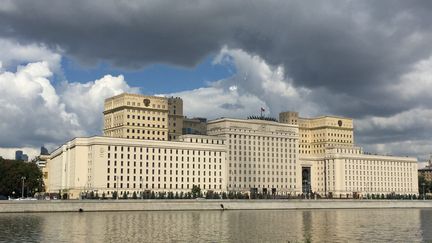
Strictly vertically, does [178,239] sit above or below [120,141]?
below

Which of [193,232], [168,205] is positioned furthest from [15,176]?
[193,232]

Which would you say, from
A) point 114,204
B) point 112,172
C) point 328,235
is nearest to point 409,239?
point 328,235

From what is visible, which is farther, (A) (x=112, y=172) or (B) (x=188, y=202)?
(A) (x=112, y=172)

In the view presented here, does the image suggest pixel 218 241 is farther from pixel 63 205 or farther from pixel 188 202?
pixel 188 202

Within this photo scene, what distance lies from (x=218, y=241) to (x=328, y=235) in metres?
19.0

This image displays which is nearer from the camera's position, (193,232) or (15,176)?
(193,232)

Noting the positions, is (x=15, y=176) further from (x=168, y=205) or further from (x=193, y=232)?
(x=193, y=232)

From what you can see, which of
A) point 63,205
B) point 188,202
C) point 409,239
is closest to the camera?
point 409,239

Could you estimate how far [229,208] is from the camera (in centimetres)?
16500

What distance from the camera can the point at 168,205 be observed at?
154625mm

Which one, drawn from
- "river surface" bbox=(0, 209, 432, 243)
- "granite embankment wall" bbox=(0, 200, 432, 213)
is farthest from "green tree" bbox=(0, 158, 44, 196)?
"river surface" bbox=(0, 209, 432, 243)

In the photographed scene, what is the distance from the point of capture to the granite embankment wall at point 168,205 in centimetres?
13488

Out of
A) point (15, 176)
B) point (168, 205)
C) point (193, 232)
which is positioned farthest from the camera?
point (15, 176)

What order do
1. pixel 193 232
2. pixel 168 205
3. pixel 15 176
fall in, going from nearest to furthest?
pixel 193 232 → pixel 168 205 → pixel 15 176
